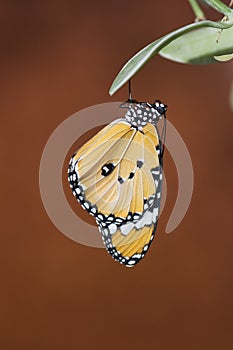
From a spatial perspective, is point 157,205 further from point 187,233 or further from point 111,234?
point 187,233

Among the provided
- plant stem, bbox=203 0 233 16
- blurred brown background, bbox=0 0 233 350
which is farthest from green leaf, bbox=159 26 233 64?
blurred brown background, bbox=0 0 233 350

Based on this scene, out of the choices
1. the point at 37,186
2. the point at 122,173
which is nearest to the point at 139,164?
the point at 122,173

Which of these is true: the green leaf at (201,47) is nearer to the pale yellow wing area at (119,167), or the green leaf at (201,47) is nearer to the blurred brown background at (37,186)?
the pale yellow wing area at (119,167)

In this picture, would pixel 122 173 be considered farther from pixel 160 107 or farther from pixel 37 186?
pixel 37 186

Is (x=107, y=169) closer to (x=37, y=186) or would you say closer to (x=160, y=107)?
(x=160, y=107)

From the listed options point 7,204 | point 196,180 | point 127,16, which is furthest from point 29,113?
point 196,180

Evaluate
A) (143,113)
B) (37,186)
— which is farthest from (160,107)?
(37,186)

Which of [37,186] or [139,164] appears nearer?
[139,164]
